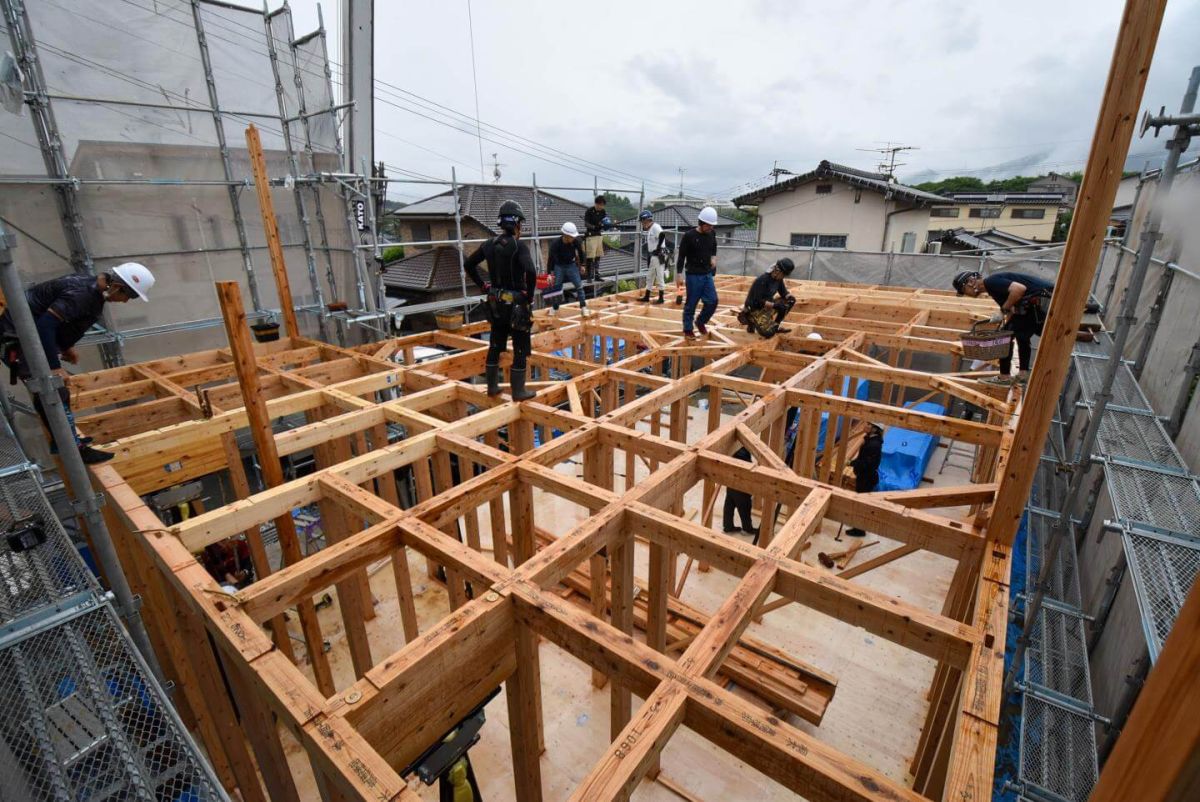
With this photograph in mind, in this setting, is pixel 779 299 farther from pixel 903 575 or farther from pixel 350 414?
pixel 350 414

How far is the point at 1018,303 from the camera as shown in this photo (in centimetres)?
573

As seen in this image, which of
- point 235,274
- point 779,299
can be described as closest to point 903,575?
point 779,299

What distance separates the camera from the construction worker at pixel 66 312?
407 cm

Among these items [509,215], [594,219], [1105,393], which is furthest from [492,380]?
[594,219]

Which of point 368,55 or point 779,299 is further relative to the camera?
point 368,55

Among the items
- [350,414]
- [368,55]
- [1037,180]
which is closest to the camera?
[350,414]

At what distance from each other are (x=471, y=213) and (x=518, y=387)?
16.4 m

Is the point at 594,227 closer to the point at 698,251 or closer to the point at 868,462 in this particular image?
the point at 698,251

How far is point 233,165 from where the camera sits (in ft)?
29.7

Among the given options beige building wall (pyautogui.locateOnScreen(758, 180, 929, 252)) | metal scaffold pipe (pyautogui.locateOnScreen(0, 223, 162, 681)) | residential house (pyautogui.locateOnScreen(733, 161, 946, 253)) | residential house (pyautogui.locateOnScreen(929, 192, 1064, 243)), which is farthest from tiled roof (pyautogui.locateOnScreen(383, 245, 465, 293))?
residential house (pyautogui.locateOnScreen(929, 192, 1064, 243))

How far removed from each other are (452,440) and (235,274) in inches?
293

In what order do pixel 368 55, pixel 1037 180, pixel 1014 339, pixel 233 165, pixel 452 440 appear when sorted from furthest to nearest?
A: pixel 1037 180, pixel 368 55, pixel 233 165, pixel 1014 339, pixel 452 440

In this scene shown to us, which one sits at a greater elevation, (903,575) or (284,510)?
(284,510)

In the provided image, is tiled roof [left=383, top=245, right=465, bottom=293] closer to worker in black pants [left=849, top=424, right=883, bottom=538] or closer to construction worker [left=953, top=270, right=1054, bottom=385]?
worker in black pants [left=849, top=424, right=883, bottom=538]
